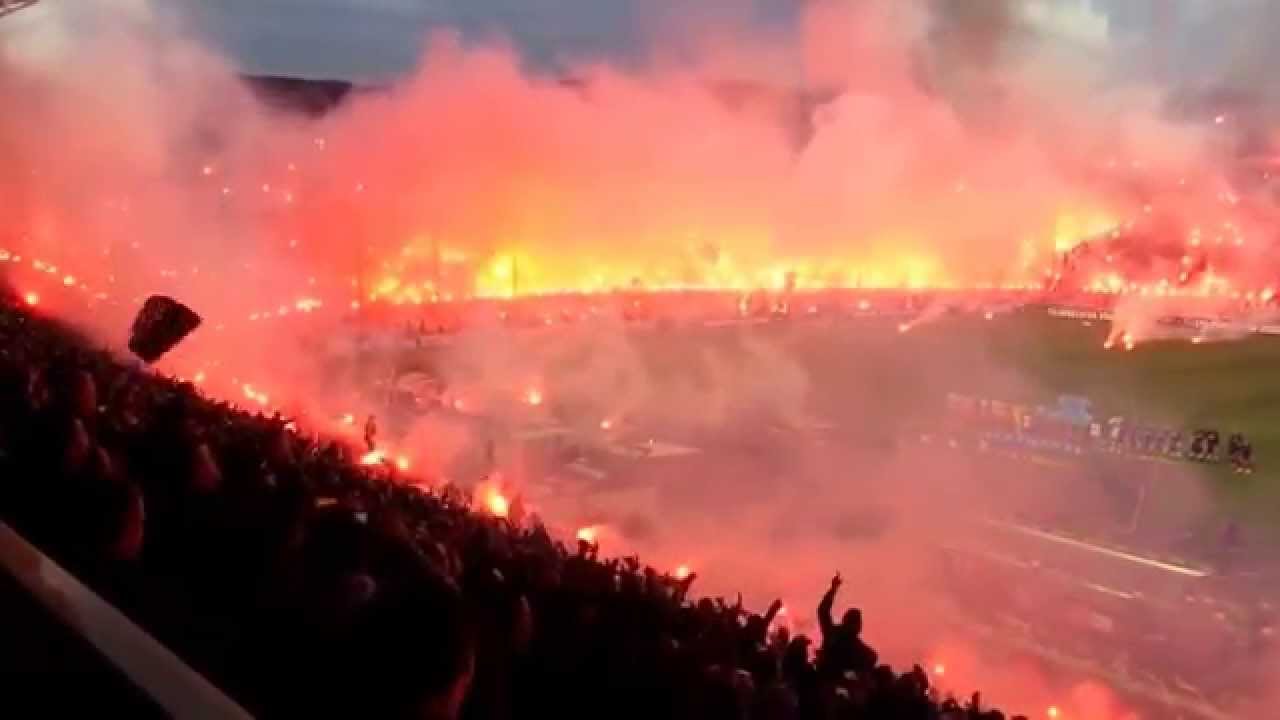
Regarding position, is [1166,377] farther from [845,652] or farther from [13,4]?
[845,652]

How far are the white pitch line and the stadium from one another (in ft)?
0.26

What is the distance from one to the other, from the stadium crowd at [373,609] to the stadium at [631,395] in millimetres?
11

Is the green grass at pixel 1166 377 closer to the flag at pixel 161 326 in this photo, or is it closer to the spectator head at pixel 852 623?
the flag at pixel 161 326

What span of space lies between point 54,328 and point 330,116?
8.67 metres

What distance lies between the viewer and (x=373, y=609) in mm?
1794

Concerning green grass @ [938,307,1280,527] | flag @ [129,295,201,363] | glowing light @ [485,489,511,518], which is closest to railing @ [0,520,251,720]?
flag @ [129,295,201,363]

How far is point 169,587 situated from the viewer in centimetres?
249

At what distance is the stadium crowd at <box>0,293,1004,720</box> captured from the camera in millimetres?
1801

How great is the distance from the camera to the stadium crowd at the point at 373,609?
180cm

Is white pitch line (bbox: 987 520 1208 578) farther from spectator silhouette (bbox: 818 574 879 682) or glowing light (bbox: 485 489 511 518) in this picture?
spectator silhouette (bbox: 818 574 879 682)

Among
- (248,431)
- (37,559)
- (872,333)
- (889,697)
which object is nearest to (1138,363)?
(872,333)

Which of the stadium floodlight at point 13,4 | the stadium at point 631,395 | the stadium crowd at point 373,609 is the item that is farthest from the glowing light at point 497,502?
the stadium floodlight at point 13,4

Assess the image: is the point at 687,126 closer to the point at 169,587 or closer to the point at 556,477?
the point at 556,477

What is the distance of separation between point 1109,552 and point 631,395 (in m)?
5.82
